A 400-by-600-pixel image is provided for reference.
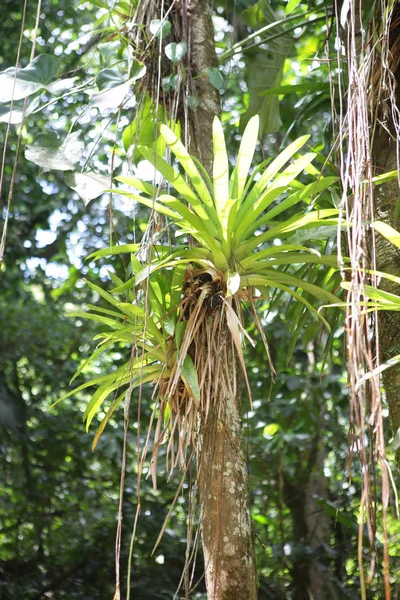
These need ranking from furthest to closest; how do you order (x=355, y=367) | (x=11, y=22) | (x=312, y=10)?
1. (x=11, y=22)
2. (x=312, y=10)
3. (x=355, y=367)

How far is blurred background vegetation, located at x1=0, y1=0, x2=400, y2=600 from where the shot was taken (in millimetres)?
2566

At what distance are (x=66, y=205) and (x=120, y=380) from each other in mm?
1934

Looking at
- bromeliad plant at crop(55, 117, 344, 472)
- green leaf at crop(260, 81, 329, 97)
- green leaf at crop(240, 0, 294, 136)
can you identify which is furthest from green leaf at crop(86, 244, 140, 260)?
green leaf at crop(240, 0, 294, 136)

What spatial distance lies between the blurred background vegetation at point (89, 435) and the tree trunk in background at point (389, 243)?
1.10m

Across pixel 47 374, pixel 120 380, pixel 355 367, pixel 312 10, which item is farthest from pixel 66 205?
pixel 355 367

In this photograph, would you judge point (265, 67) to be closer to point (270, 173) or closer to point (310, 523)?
point (270, 173)

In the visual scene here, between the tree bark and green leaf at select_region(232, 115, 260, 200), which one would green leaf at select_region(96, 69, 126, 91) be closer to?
green leaf at select_region(232, 115, 260, 200)

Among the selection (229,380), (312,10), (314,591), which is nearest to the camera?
(229,380)

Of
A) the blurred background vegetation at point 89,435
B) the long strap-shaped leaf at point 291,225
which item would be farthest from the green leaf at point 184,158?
the blurred background vegetation at point 89,435

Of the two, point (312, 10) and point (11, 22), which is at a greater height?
point (11, 22)

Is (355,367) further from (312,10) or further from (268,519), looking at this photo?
(268,519)

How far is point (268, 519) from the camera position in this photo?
282 cm

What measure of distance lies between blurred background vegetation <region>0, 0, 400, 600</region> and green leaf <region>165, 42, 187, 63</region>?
106 cm

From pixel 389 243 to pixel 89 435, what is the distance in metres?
1.69
